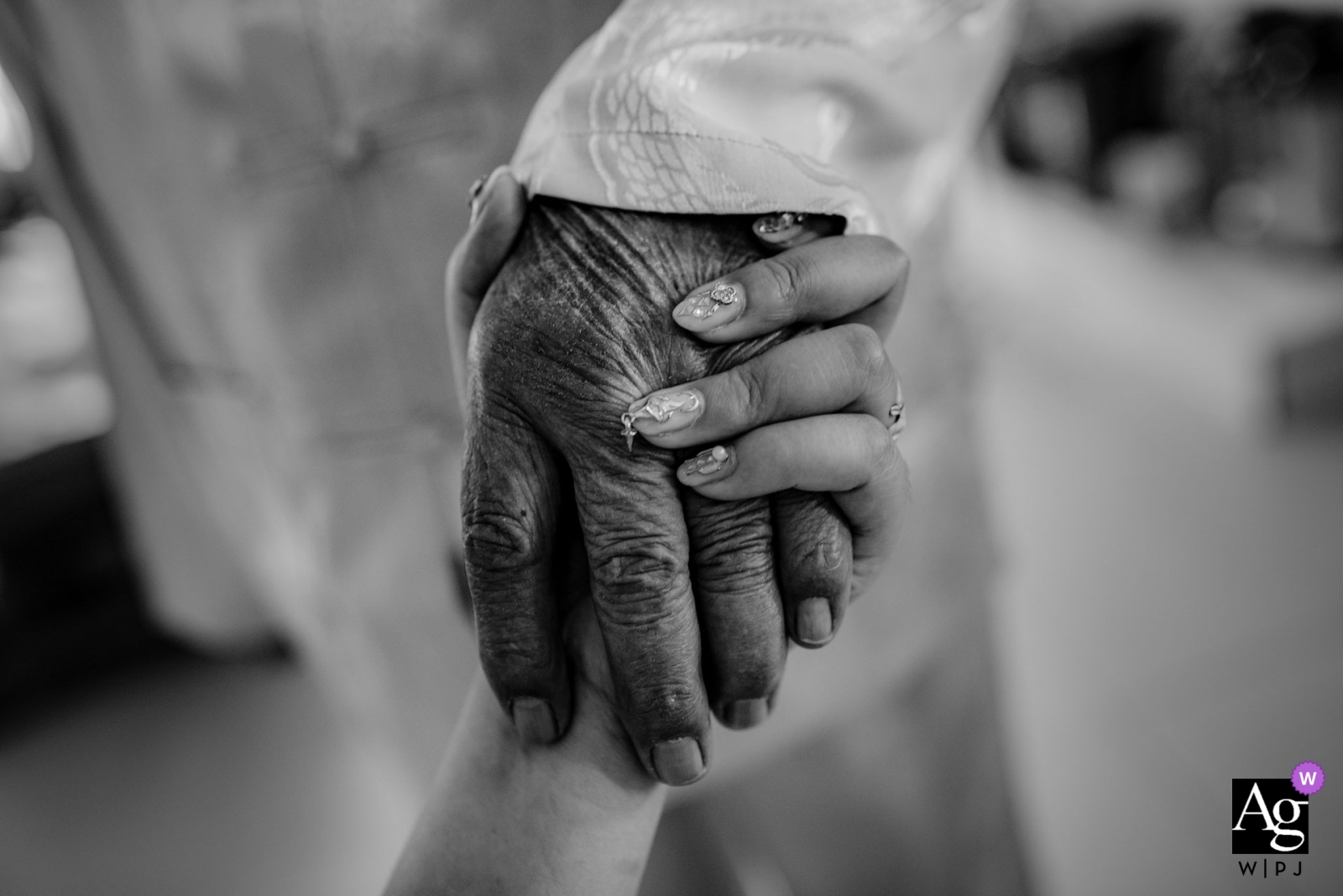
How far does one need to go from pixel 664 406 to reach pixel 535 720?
17 centimetres

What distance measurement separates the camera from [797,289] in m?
0.41

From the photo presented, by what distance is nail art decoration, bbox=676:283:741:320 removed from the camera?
40 cm

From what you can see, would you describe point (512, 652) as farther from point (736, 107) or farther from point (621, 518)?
point (736, 107)

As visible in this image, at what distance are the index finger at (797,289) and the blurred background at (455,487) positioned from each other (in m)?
0.29

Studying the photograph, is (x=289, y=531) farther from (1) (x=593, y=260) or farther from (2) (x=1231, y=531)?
(2) (x=1231, y=531)

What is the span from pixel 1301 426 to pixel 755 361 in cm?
211

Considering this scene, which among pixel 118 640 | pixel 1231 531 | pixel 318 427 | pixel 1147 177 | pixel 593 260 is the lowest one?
pixel 1231 531

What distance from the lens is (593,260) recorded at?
1.40 feet

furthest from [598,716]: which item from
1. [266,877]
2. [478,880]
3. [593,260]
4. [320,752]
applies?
[320,752]

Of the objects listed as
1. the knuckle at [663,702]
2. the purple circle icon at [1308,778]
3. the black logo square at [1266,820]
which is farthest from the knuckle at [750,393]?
the purple circle icon at [1308,778]

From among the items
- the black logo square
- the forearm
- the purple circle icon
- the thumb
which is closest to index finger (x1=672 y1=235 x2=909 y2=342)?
the thumb

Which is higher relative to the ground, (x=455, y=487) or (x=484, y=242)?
(x=484, y=242)

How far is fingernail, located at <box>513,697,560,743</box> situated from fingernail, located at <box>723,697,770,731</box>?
9 centimetres
